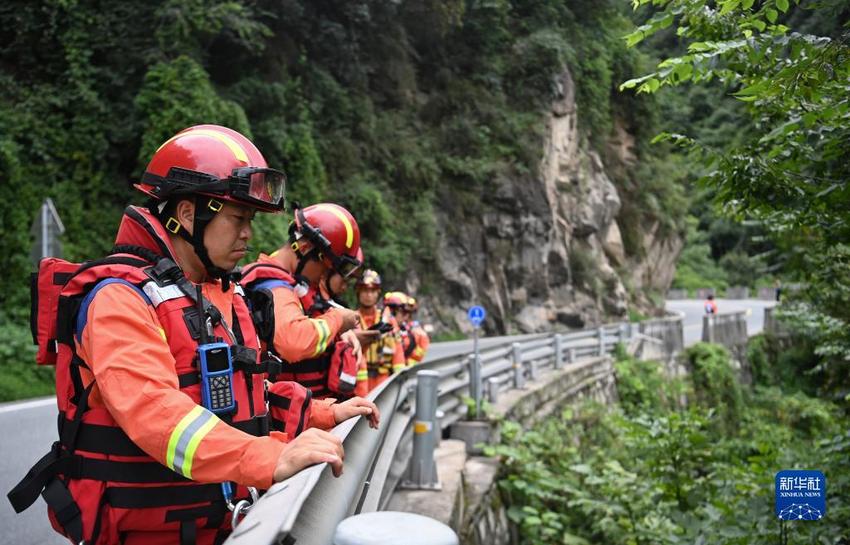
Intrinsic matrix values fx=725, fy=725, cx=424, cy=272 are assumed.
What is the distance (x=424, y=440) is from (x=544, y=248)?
77.0ft

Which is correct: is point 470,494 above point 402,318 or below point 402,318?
below

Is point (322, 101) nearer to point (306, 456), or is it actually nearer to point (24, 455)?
point (24, 455)

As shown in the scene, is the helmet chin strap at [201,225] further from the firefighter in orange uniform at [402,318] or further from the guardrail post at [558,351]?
the guardrail post at [558,351]

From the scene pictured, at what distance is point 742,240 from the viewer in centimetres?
6762

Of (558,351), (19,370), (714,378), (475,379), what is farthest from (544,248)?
(19,370)

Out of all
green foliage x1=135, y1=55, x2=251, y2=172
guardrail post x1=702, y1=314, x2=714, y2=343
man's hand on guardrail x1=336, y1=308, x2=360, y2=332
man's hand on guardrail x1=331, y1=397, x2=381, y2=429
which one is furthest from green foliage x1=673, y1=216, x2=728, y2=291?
man's hand on guardrail x1=331, y1=397, x2=381, y2=429

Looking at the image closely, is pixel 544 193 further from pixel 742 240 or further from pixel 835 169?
pixel 742 240

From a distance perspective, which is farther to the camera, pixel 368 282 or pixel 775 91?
pixel 368 282

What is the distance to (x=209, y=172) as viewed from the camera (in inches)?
101

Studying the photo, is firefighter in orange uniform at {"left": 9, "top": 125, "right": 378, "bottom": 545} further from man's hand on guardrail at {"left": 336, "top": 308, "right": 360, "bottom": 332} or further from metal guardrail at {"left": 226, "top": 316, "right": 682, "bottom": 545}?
man's hand on guardrail at {"left": 336, "top": 308, "right": 360, "bottom": 332}

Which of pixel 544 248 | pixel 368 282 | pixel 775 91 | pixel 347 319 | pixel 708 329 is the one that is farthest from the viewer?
pixel 544 248

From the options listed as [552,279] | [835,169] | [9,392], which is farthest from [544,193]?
[835,169]

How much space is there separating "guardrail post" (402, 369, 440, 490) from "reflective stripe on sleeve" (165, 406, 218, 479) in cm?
350

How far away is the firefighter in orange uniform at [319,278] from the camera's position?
12.9 ft
